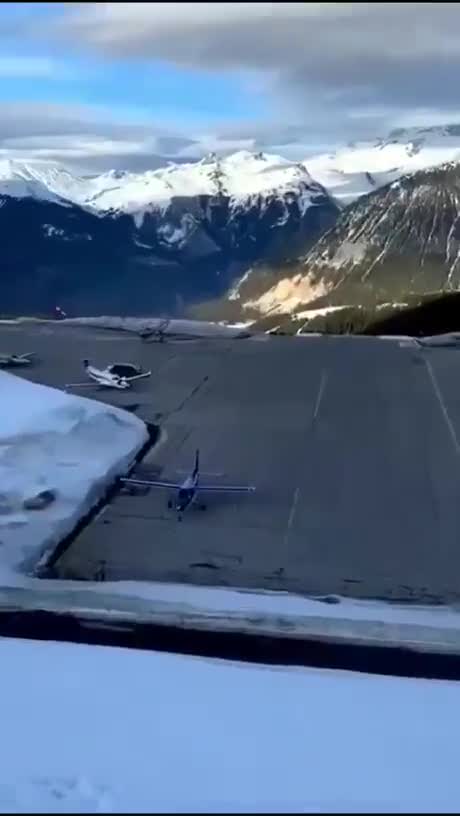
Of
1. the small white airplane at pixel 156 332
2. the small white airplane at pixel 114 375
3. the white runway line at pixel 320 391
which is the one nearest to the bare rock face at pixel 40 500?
the white runway line at pixel 320 391

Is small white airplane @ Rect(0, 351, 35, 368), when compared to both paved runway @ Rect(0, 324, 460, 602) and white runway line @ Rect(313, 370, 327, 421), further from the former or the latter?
white runway line @ Rect(313, 370, 327, 421)

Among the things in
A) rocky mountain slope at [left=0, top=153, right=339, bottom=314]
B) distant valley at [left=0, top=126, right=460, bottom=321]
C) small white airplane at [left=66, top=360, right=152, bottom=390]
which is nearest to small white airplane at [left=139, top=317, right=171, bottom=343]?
small white airplane at [left=66, top=360, right=152, bottom=390]

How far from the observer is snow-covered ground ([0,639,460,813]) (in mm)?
3070

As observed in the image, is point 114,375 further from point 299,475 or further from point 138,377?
point 299,475

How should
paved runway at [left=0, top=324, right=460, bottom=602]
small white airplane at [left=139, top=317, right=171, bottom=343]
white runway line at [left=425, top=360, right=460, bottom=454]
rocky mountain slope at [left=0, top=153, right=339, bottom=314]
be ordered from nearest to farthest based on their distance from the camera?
paved runway at [left=0, top=324, right=460, bottom=602], white runway line at [left=425, top=360, right=460, bottom=454], small white airplane at [left=139, top=317, right=171, bottom=343], rocky mountain slope at [left=0, top=153, right=339, bottom=314]

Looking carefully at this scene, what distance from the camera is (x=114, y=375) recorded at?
15250 mm

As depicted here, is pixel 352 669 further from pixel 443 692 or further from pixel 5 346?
pixel 5 346

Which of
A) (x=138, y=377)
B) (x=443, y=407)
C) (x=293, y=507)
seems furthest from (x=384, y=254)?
(x=293, y=507)

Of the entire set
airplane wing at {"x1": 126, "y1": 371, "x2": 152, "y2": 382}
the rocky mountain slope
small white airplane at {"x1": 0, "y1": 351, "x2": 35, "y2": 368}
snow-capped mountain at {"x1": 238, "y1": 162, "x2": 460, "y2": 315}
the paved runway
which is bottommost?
the rocky mountain slope

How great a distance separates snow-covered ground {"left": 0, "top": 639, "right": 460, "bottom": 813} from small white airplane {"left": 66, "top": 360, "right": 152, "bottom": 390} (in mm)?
10709

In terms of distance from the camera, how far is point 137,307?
13075 centimetres

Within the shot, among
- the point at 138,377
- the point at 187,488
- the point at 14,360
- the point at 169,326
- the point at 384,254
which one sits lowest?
the point at 384,254

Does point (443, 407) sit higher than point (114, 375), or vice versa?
point (443, 407)

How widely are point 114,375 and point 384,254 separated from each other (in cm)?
11133
